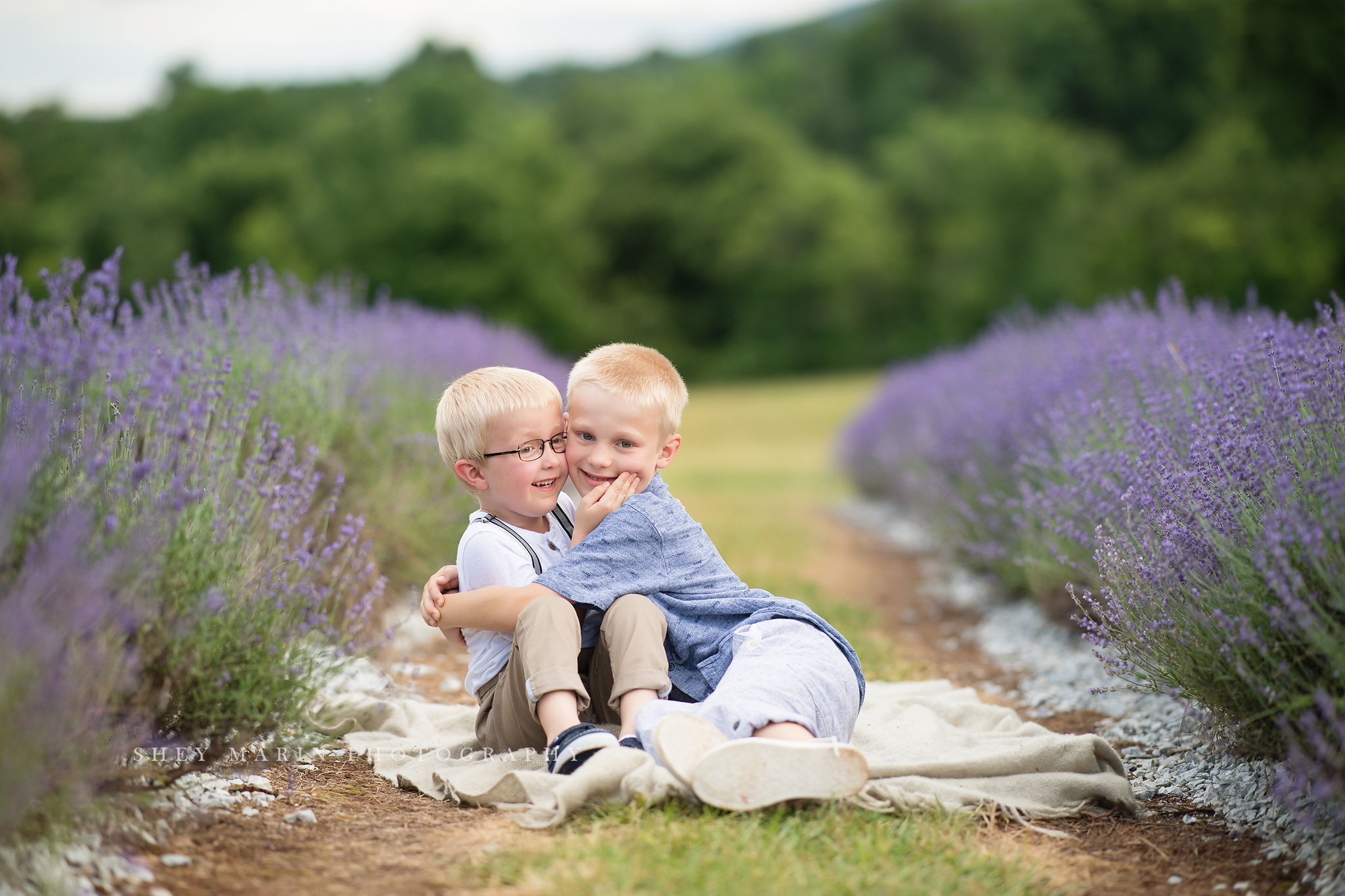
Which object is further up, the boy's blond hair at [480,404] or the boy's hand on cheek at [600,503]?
the boy's blond hair at [480,404]

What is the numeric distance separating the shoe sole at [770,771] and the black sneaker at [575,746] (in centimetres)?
28

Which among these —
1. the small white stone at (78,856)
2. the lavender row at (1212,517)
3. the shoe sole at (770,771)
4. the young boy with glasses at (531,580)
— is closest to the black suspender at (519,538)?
the young boy with glasses at (531,580)

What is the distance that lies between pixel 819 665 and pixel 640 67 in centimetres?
5575

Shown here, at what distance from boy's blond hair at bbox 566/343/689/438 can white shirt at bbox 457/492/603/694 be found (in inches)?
16.2

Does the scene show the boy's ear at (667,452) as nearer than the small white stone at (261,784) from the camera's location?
No

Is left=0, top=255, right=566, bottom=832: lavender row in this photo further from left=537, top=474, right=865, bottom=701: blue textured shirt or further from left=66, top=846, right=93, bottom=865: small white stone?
left=537, top=474, right=865, bottom=701: blue textured shirt

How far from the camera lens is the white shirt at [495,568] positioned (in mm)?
2836

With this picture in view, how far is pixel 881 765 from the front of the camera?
8.76 ft

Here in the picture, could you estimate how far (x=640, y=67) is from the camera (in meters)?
54.8

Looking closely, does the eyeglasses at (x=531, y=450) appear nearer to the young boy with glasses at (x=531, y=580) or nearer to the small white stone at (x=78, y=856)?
the young boy with glasses at (x=531, y=580)

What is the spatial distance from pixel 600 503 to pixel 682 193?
35093 millimetres

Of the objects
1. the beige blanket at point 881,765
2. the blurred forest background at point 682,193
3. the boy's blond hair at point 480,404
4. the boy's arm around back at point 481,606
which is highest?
the blurred forest background at point 682,193

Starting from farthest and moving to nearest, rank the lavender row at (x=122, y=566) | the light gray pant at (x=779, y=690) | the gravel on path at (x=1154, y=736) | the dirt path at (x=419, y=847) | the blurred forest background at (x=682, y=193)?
the blurred forest background at (x=682, y=193) < the light gray pant at (x=779, y=690) < the gravel on path at (x=1154, y=736) < the dirt path at (x=419, y=847) < the lavender row at (x=122, y=566)

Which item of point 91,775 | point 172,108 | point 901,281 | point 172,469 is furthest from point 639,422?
point 172,108
